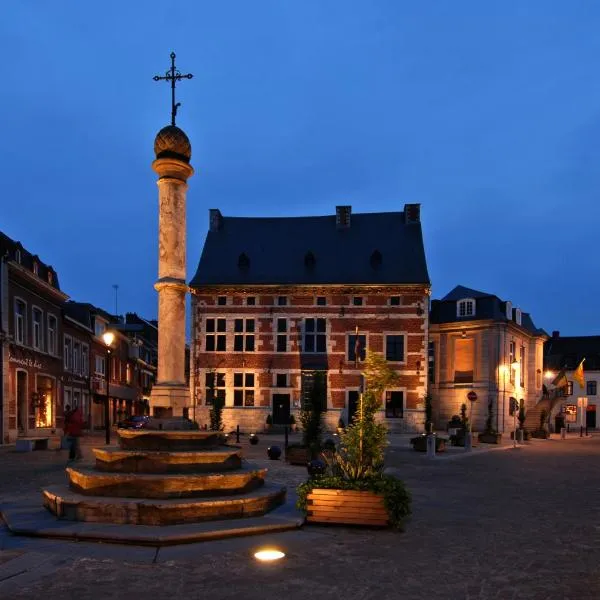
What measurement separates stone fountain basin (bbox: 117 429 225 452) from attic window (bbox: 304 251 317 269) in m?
30.8

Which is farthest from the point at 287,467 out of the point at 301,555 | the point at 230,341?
the point at 230,341

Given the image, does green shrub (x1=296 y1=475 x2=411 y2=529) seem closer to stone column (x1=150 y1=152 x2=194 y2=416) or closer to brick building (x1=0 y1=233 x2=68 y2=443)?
stone column (x1=150 y1=152 x2=194 y2=416)

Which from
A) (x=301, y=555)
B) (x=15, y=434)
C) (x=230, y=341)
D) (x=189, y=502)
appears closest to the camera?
(x=301, y=555)

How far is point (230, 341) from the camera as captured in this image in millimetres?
39094

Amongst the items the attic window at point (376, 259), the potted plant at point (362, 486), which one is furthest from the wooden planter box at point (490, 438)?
the potted plant at point (362, 486)

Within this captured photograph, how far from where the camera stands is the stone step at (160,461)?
912 cm

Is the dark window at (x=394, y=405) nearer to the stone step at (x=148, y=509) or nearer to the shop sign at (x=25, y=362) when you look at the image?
the shop sign at (x=25, y=362)

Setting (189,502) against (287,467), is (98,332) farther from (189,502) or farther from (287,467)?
(189,502)

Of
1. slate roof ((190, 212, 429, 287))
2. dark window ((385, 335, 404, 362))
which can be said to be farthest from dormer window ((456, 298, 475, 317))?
dark window ((385, 335, 404, 362))

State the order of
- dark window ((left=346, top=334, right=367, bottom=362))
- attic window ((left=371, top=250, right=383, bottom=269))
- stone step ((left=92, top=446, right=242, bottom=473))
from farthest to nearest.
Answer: attic window ((left=371, top=250, right=383, bottom=269))
dark window ((left=346, top=334, right=367, bottom=362))
stone step ((left=92, top=446, right=242, bottom=473))

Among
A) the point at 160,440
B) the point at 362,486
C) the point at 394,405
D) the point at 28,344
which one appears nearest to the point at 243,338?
the point at 394,405

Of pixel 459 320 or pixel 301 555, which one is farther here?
pixel 459 320

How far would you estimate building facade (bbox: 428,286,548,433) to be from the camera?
40781 millimetres

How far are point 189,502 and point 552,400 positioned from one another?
37345 millimetres
